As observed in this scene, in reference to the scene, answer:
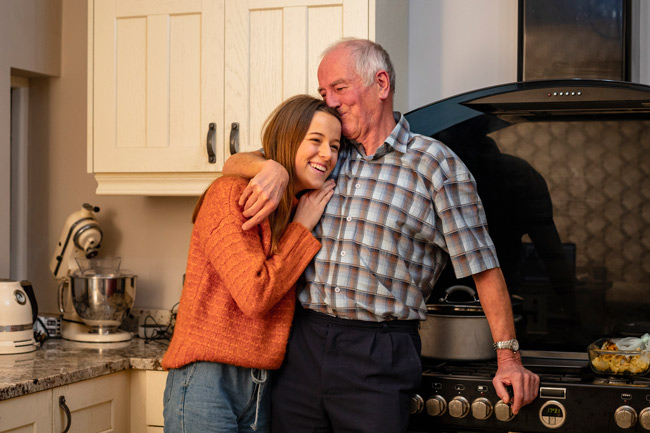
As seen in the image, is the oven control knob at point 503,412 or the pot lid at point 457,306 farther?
the pot lid at point 457,306

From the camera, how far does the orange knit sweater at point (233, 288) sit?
1582 mm

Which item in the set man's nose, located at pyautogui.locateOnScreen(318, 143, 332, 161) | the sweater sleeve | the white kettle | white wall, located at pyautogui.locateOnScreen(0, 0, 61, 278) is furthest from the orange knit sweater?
white wall, located at pyautogui.locateOnScreen(0, 0, 61, 278)

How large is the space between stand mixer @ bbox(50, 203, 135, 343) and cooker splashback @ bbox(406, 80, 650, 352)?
1052mm

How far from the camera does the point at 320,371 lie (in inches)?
66.3

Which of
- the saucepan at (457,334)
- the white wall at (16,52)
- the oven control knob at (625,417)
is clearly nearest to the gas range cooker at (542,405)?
the oven control knob at (625,417)

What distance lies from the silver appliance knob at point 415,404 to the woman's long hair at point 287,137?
475 millimetres

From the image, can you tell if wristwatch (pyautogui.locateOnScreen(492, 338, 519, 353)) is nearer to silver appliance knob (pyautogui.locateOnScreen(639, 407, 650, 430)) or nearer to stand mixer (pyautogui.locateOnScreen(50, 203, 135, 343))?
silver appliance knob (pyautogui.locateOnScreen(639, 407, 650, 430))

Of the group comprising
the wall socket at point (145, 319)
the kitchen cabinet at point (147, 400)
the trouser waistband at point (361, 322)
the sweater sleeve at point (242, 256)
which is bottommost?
the kitchen cabinet at point (147, 400)

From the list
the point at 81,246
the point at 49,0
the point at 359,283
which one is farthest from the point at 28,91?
the point at 359,283

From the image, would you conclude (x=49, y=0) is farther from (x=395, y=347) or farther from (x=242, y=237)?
(x=395, y=347)

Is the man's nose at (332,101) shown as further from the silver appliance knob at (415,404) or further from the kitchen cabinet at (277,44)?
the silver appliance knob at (415,404)

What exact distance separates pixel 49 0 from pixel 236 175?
159 centimetres

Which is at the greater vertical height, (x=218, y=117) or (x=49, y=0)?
(x=49, y=0)

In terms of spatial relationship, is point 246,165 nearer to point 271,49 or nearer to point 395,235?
point 395,235
